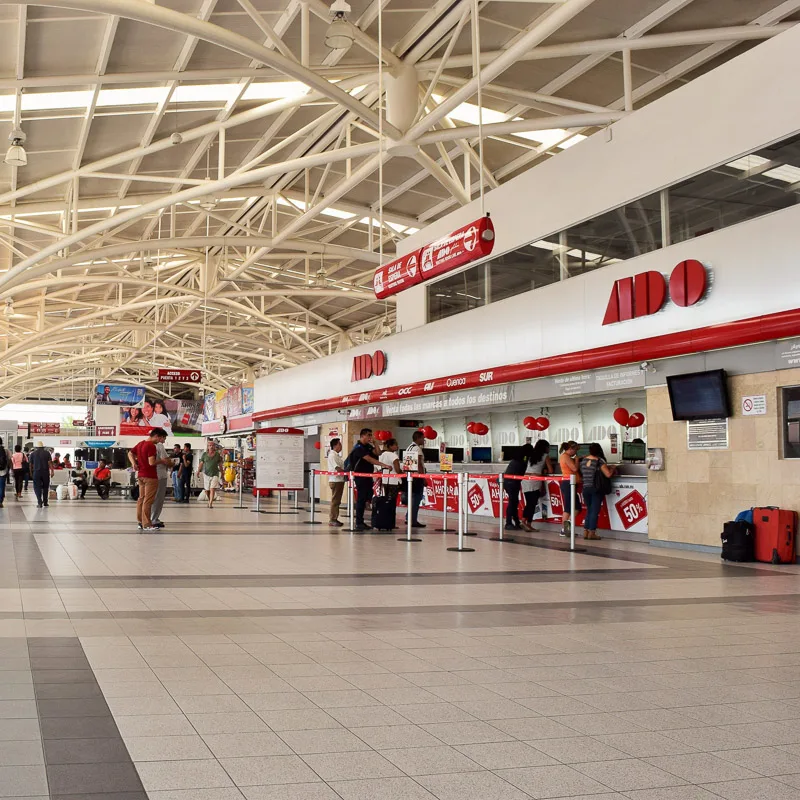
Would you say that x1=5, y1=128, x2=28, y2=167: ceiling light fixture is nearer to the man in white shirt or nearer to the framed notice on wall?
the man in white shirt

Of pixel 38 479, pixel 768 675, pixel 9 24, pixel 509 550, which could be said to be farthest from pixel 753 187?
pixel 38 479

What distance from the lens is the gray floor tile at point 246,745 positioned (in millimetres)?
3328

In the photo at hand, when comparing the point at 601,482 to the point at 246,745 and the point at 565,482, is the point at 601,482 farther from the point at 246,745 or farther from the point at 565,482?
the point at 246,745

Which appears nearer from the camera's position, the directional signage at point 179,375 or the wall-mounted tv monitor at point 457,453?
the wall-mounted tv monitor at point 457,453

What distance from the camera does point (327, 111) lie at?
62.2 ft

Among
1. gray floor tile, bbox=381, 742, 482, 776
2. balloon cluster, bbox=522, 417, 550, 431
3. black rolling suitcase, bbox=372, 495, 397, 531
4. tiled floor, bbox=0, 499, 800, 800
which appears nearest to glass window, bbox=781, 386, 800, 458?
tiled floor, bbox=0, 499, 800, 800

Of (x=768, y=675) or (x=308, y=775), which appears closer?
(x=308, y=775)

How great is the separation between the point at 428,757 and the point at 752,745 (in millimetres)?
1319

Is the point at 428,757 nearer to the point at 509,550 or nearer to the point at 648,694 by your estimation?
the point at 648,694

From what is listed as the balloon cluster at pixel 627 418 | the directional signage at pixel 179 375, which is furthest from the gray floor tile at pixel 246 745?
the directional signage at pixel 179 375

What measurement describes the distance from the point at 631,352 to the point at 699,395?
137 cm

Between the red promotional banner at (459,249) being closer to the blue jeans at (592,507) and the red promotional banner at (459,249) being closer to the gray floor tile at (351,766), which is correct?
the blue jeans at (592,507)

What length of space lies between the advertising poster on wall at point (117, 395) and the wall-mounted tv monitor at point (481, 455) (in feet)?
69.5

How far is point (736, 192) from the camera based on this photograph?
1128 cm
